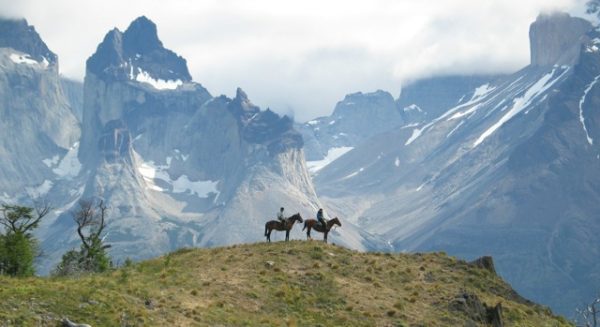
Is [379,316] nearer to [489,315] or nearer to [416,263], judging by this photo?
[489,315]

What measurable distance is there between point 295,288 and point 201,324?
13195 millimetres

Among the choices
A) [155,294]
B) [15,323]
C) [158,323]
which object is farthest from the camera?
[155,294]

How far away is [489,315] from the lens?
83.2 metres

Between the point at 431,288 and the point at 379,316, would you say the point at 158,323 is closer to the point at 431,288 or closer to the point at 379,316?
the point at 379,316

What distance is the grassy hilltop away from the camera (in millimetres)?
67812

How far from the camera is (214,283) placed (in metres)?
79.9

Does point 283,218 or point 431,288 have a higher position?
point 283,218

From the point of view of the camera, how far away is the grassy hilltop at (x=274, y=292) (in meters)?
67.8

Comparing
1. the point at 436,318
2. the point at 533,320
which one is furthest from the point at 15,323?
the point at 533,320

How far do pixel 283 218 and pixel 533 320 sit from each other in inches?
1056

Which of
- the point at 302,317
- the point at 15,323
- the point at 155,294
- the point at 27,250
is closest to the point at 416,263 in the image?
the point at 302,317

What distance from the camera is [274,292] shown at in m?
79.4

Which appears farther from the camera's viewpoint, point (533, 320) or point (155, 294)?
point (533, 320)

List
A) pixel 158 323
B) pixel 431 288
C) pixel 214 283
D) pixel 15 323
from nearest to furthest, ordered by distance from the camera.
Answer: pixel 15 323 < pixel 158 323 < pixel 214 283 < pixel 431 288
